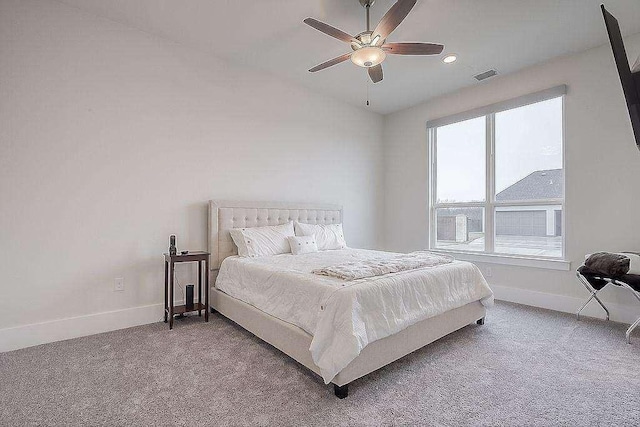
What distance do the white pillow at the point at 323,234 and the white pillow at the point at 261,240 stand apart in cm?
21

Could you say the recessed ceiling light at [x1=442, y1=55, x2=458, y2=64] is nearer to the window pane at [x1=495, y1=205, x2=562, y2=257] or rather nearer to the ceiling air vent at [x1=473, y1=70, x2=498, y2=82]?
the ceiling air vent at [x1=473, y1=70, x2=498, y2=82]

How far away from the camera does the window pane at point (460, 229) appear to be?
432cm

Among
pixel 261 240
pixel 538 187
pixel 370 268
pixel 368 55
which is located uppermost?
pixel 368 55

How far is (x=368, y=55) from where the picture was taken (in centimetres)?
242

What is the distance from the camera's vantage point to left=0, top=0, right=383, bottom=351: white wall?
97.3 inches

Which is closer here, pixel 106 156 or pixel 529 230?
pixel 106 156

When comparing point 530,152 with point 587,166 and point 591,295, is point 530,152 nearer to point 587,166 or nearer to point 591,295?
point 587,166

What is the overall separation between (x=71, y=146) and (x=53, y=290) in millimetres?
1257

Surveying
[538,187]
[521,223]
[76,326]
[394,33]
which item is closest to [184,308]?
[76,326]

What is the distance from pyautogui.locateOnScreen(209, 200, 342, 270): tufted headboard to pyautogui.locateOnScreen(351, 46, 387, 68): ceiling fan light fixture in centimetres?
202

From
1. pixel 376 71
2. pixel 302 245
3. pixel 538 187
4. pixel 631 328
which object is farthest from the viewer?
pixel 538 187

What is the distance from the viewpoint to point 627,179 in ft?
10.1

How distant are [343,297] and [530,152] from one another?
11.2 feet

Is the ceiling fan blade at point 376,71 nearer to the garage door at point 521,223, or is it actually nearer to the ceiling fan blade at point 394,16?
the ceiling fan blade at point 394,16
